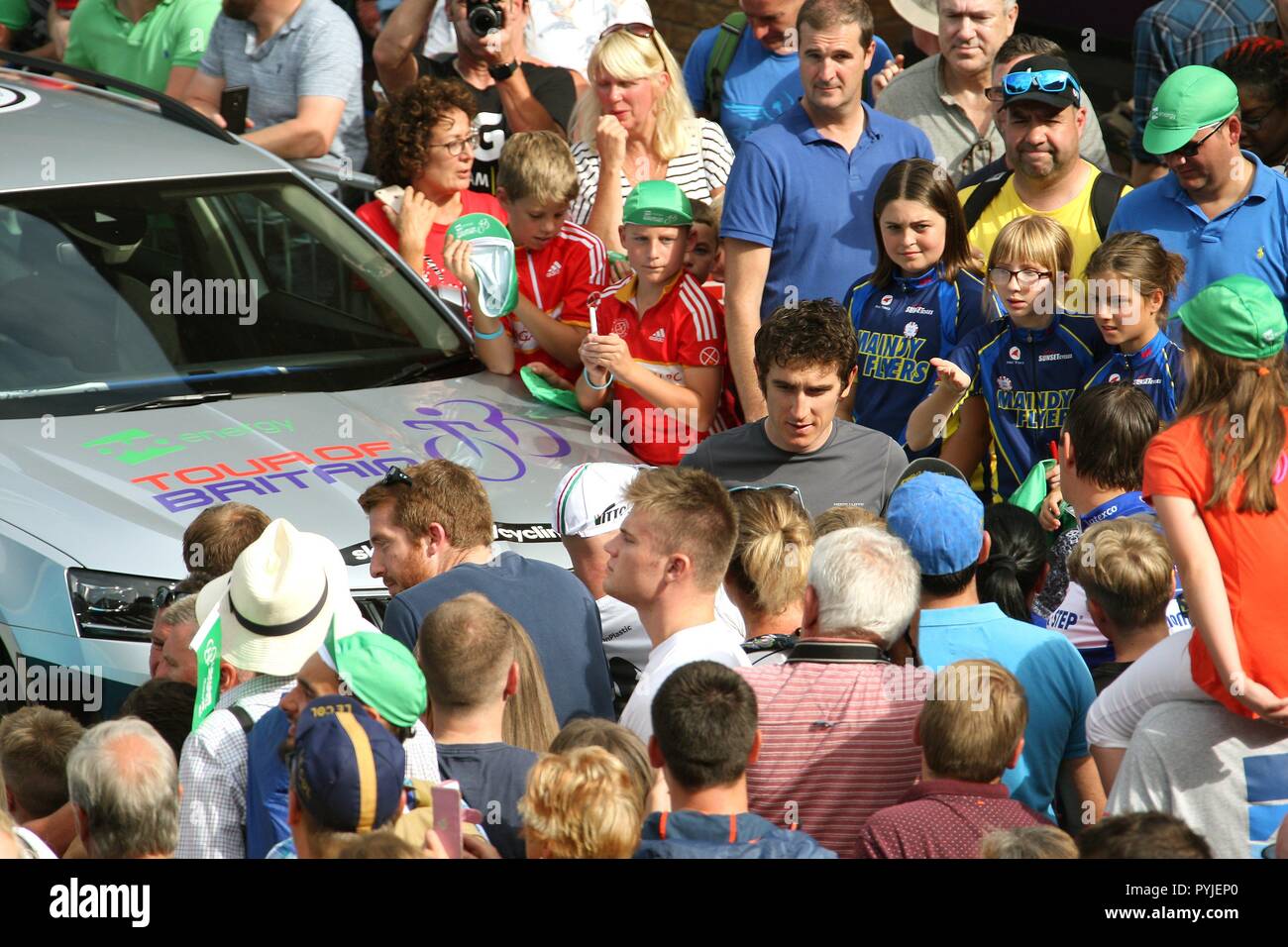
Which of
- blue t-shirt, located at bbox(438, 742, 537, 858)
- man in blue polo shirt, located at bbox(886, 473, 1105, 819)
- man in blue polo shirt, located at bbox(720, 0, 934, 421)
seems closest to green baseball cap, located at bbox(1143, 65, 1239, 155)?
man in blue polo shirt, located at bbox(720, 0, 934, 421)

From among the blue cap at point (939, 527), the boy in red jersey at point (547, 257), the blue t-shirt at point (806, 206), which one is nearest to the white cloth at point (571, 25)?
the boy in red jersey at point (547, 257)

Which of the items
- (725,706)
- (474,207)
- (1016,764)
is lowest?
(1016,764)

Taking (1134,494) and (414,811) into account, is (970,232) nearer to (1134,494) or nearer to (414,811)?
(1134,494)

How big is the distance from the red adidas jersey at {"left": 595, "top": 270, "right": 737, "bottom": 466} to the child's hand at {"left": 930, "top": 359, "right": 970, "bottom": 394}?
113cm

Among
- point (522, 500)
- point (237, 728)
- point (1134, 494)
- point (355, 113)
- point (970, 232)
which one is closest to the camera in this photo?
point (237, 728)

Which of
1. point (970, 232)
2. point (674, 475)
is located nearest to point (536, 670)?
point (674, 475)

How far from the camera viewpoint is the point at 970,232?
22.2 feet

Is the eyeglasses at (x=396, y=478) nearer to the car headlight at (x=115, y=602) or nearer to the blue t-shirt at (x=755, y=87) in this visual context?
the car headlight at (x=115, y=602)

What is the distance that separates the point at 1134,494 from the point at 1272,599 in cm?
110

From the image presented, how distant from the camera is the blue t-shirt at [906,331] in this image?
6.28 metres

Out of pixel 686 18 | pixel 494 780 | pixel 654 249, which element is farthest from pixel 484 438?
pixel 686 18

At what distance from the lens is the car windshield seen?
6.19 m

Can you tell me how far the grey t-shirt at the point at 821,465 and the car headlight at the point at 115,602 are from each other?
1742 mm

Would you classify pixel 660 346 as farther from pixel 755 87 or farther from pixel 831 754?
pixel 831 754
